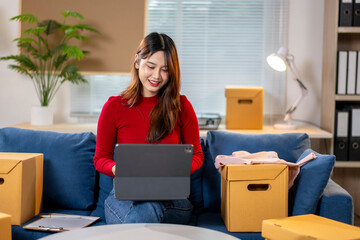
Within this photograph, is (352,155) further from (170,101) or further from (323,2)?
(170,101)

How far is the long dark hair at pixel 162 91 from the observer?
84.6 inches

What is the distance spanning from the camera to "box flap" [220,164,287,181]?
2.11 m

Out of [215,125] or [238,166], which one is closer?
[238,166]

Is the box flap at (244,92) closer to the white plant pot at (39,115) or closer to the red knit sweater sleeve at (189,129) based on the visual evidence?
the red knit sweater sleeve at (189,129)

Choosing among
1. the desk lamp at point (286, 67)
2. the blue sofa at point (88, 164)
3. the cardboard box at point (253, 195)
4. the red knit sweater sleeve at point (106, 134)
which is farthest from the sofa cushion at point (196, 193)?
the desk lamp at point (286, 67)

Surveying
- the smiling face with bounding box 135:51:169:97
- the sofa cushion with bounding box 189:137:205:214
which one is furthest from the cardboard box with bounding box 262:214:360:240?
the smiling face with bounding box 135:51:169:97

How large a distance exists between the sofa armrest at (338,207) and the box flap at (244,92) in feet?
4.23

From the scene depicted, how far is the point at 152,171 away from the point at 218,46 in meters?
2.11

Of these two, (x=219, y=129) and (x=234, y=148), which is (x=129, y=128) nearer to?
(x=234, y=148)

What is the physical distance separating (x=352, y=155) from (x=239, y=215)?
1.56 m

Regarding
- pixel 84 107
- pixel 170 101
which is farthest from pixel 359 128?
pixel 84 107

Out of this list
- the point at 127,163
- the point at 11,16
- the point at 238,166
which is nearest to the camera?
the point at 127,163

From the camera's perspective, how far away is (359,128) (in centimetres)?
333

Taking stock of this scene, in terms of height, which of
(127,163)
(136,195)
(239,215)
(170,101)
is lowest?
(239,215)
